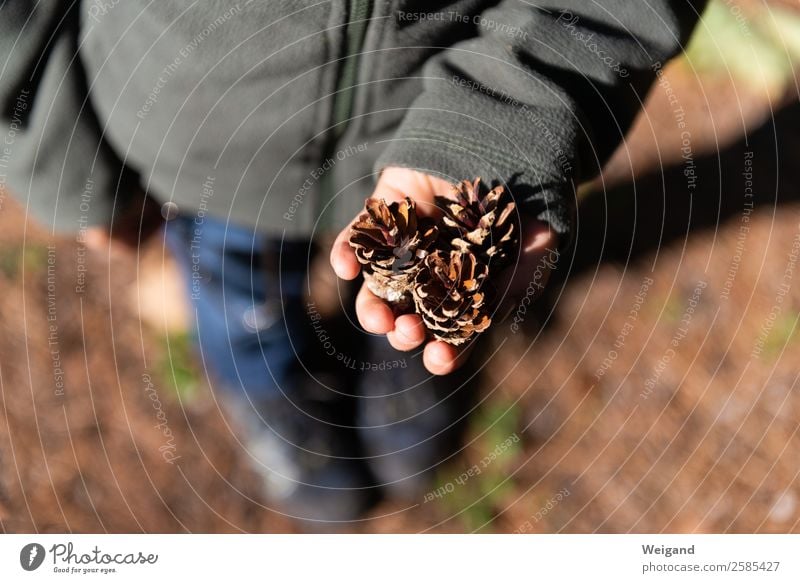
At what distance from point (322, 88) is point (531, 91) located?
0.72 feet

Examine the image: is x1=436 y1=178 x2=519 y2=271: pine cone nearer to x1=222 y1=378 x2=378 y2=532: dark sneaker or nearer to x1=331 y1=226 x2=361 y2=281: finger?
x1=331 y1=226 x2=361 y2=281: finger

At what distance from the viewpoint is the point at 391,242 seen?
0.57m

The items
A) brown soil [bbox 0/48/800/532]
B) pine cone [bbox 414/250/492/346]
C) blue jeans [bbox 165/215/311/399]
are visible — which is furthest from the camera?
blue jeans [bbox 165/215/311/399]

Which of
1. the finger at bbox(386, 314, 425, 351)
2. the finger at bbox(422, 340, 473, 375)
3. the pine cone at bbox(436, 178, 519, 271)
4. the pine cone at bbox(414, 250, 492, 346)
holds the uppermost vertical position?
the pine cone at bbox(436, 178, 519, 271)

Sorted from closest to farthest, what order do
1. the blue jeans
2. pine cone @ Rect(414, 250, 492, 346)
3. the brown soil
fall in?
pine cone @ Rect(414, 250, 492, 346)
the brown soil
the blue jeans

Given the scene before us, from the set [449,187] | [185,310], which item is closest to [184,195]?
[185,310]

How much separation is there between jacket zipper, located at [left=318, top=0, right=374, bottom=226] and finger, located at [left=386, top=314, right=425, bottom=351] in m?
0.22

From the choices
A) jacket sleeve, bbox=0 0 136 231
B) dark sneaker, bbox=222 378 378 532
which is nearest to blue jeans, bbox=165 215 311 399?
dark sneaker, bbox=222 378 378 532

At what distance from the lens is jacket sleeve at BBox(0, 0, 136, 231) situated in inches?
24.5

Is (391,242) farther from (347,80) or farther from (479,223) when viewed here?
(347,80)

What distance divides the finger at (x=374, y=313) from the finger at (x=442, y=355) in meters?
0.05

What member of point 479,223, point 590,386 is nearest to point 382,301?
point 479,223

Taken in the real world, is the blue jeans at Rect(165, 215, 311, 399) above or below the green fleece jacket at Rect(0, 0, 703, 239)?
below
